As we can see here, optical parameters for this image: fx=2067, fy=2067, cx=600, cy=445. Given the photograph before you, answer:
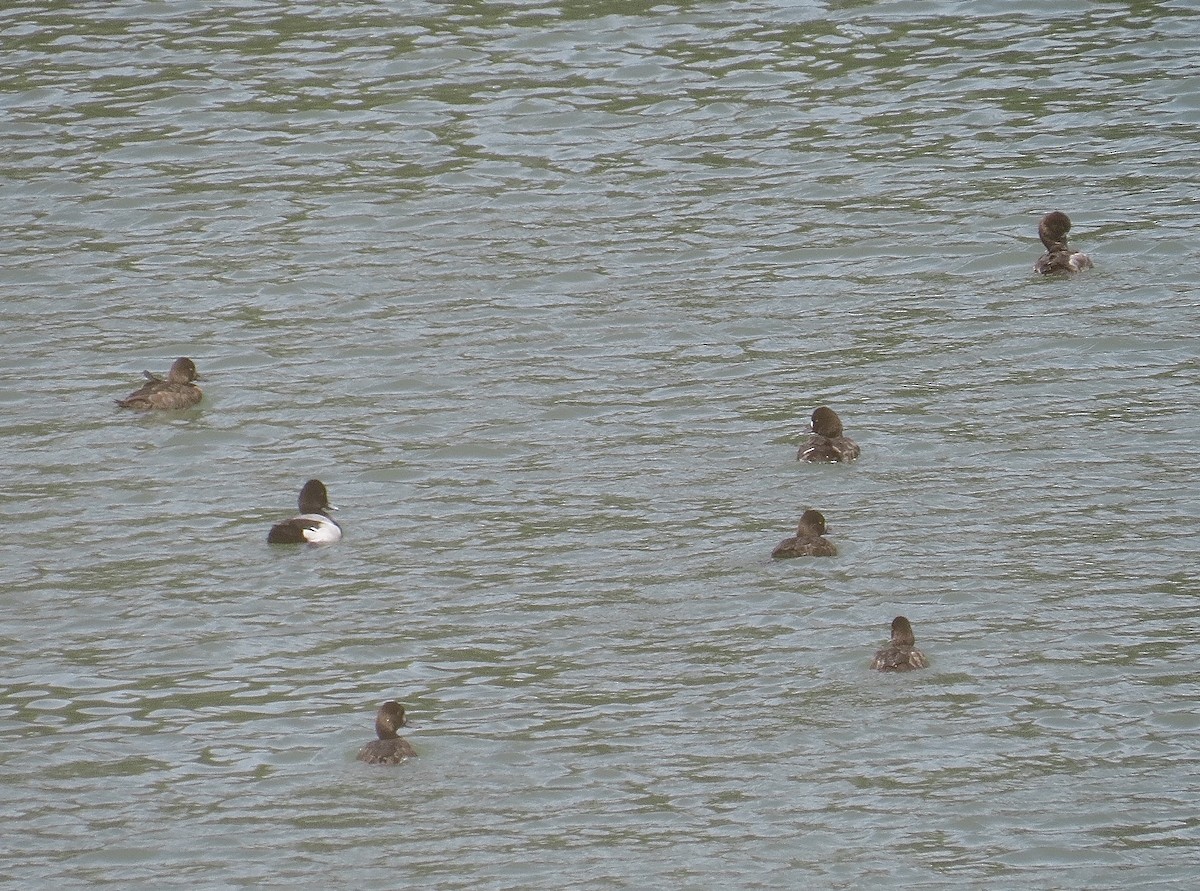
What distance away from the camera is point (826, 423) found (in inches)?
472

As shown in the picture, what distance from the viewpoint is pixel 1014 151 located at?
17094 millimetres

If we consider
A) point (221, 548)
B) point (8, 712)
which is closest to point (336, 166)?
point (221, 548)

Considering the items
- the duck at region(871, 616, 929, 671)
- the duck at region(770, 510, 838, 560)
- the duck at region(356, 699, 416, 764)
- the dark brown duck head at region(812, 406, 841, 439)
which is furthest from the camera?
the dark brown duck head at region(812, 406, 841, 439)

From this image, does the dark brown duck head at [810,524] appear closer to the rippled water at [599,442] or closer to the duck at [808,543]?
the duck at [808,543]

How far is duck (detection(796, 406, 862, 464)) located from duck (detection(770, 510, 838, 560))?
1.20 metres

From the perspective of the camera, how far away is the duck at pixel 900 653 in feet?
31.3

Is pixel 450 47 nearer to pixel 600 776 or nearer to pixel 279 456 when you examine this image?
pixel 279 456

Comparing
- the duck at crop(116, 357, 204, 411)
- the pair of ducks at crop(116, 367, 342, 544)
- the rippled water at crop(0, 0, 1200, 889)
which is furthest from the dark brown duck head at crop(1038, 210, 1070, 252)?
the duck at crop(116, 357, 204, 411)

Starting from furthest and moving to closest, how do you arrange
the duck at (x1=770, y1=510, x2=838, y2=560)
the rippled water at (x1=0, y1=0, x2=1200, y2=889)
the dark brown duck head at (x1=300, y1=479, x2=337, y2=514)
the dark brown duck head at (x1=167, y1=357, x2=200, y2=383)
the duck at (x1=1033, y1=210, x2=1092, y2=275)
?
the duck at (x1=1033, y1=210, x2=1092, y2=275)
the dark brown duck head at (x1=167, y1=357, x2=200, y2=383)
the dark brown duck head at (x1=300, y1=479, x2=337, y2=514)
the duck at (x1=770, y1=510, x2=838, y2=560)
the rippled water at (x1=0, y1=0, x2=1200, y2=889)

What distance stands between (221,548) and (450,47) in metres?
9.83

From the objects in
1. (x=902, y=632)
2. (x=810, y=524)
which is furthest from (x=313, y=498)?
(x=902, y=632)

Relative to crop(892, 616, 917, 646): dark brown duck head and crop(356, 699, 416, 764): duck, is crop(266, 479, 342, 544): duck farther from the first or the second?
crop(892, 616, 917, 646): dark brown duck head

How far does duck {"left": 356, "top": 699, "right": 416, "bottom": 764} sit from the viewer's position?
357 inches

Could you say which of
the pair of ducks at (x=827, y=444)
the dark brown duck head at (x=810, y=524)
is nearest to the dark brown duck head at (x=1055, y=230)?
the pair of ducks at (x=827, y=444)
